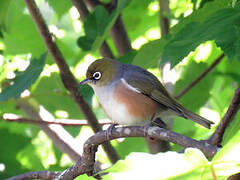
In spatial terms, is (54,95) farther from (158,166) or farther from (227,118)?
(158,166)

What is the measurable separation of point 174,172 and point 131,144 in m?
2.62

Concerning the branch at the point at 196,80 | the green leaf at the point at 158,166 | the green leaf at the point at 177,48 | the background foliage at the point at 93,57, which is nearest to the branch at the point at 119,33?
the background foliage at the point at 93,57

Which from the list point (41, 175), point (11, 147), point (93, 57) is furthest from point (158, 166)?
point (93, 57)

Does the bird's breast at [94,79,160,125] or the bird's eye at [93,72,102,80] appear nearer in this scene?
the bird's breast at [94,79,160,125]

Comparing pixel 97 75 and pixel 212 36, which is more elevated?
pixel 97 75

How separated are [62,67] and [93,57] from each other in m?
1.36

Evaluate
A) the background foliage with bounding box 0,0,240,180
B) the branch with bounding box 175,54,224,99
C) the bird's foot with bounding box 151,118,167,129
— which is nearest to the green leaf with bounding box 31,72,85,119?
the background foliage with bounding box 0,0,240,180

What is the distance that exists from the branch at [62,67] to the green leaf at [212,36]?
49.1 inches

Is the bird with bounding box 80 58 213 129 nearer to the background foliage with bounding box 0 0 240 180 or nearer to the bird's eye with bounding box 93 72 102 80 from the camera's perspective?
the bird's eye with bounding box 93 72 102 80

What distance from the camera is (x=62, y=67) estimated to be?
9.54 feet

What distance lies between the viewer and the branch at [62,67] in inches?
108

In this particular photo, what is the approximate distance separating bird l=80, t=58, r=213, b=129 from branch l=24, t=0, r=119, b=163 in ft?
0.61

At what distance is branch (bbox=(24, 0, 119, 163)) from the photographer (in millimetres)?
2736

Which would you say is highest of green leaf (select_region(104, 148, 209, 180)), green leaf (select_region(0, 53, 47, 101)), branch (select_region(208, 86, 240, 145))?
green leaf (select_region(0, 53, 47, 101))
